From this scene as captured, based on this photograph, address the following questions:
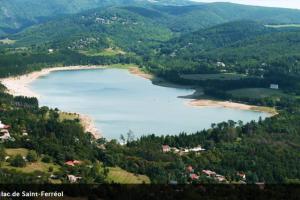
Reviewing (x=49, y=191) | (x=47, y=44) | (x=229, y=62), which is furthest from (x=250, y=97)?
(x=47, y=44)

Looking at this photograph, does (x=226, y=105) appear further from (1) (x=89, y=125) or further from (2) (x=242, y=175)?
(2) (x=242, y=175)

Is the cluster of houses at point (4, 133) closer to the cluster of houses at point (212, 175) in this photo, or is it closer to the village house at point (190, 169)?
the village house at point (190, 169)

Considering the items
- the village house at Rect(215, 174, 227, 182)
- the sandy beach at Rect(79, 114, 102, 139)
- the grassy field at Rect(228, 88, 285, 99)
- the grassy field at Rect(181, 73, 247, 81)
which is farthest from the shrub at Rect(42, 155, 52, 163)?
the grassy field at Rect(181, 73, 247, 81)

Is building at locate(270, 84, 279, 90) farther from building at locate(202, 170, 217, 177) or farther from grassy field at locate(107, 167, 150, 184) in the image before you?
grassy field at locate(107, 167, 150, 184)

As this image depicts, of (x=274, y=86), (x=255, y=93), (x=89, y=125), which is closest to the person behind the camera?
(x=89, y=125)

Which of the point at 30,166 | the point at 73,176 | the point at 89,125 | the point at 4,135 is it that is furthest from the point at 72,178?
the point at 89,125
